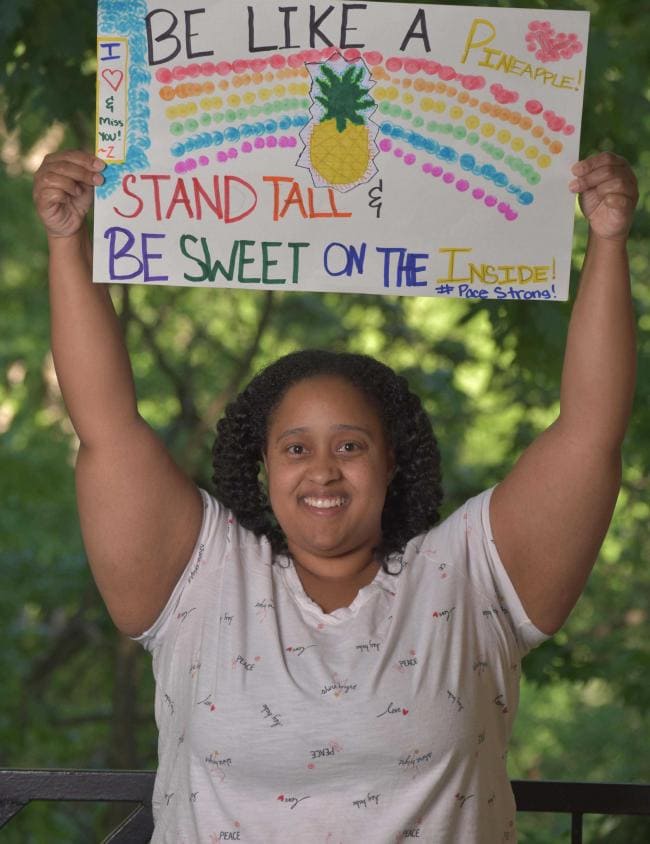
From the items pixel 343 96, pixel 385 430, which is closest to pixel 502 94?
pixel 343 96

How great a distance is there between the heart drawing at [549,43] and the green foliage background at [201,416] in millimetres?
843

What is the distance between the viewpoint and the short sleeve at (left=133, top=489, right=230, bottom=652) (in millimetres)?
1755

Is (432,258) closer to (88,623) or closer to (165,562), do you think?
(165,562)

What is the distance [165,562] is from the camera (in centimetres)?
175

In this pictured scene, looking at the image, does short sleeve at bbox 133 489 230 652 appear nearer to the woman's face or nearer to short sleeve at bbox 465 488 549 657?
the woman's face

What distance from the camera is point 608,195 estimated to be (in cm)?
171

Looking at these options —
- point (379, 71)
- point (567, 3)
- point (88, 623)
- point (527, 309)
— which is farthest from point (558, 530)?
point (88, 623)

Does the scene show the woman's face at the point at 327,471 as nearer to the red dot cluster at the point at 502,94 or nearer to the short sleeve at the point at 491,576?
the short sleeve at the point at 491,576

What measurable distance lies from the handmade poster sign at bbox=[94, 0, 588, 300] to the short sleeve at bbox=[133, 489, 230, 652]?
1.01 ft

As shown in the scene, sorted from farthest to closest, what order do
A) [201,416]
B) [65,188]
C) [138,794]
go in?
1. [201,416]
2. [138,794]
3. [65,188]

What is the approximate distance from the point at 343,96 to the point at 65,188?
39 cm

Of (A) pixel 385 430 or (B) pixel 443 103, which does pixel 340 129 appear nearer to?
(B) pixel 443 103

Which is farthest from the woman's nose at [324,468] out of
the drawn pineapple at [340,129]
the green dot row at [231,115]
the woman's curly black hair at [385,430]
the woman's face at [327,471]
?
the green dot row at [231,115]

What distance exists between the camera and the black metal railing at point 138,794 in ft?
5.97
